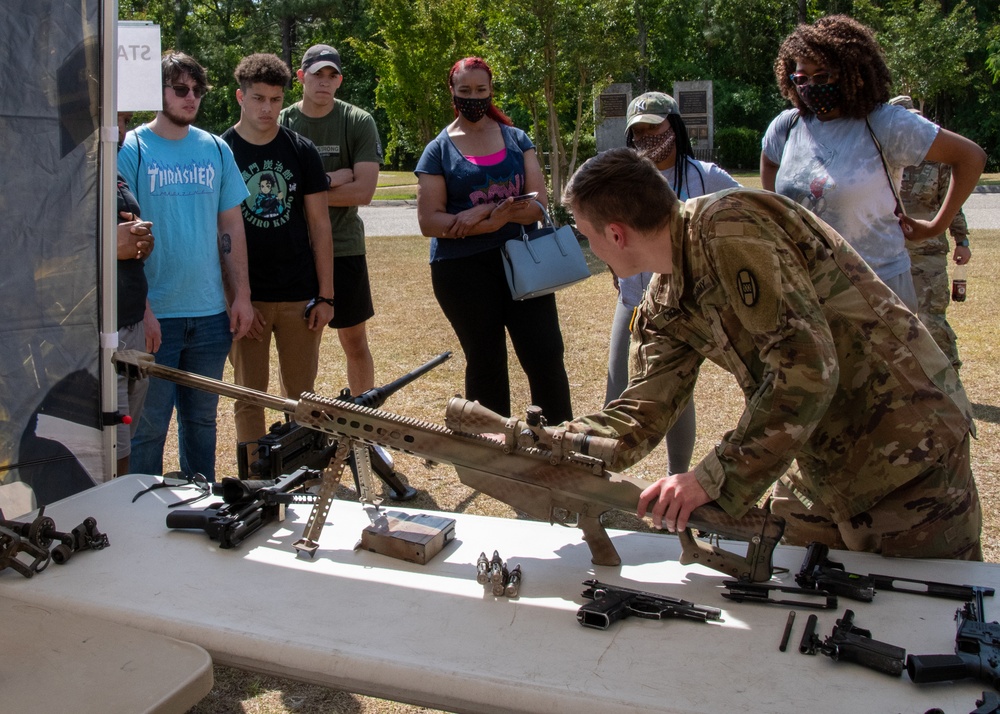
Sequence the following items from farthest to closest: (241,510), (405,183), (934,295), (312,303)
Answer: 1. (405,183)
2. (934,295)
3. (312,303)
4. (241,510)

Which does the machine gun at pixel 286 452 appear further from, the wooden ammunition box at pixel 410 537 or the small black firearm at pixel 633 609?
the small black firearm at pixel 633 609

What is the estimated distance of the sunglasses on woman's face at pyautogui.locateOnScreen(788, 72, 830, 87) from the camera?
315cm

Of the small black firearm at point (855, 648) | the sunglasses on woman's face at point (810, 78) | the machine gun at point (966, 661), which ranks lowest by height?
the small black firearm at point (855, 648)

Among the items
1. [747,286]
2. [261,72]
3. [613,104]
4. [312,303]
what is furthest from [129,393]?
[613,104]

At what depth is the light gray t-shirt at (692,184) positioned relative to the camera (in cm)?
369

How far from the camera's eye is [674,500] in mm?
2008

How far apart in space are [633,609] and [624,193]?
938 mm

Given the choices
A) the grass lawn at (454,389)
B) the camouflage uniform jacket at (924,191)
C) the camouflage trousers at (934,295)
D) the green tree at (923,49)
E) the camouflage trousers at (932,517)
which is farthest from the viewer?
the green tree at (923,49)

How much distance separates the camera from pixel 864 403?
2.12m

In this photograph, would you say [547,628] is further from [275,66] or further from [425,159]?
[275,66]

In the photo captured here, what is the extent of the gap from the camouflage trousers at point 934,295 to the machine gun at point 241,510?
140 inches

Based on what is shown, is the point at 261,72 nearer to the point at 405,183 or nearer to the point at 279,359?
the point at 279,359

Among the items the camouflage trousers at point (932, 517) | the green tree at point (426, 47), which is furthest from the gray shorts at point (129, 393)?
the green tree at point (426, 47)

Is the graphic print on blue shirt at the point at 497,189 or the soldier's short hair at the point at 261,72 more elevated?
the soldier's short hair at the point at 261,72
